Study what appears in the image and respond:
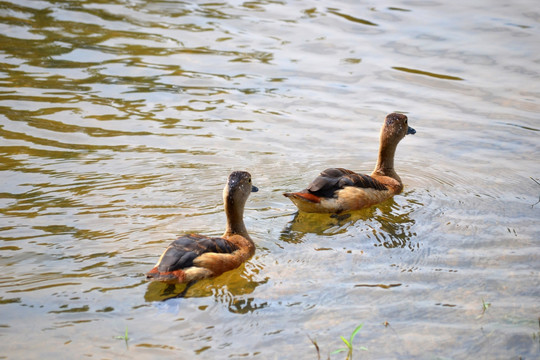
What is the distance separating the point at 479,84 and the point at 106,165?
6.84 meters

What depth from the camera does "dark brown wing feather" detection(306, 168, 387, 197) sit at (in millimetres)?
8453

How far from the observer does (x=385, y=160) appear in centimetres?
962

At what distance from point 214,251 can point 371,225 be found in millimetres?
2161

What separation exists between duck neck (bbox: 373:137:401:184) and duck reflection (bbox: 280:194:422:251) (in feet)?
2.24

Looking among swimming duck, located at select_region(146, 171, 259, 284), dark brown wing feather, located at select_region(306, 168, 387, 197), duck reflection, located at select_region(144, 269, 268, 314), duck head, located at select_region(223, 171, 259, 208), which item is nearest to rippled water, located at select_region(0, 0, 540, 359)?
duck reflection, located at select_region(144, 269, 268, 314)

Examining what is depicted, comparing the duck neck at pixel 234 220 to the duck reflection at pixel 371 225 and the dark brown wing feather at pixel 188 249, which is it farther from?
the duck reflection at pixel 371 225

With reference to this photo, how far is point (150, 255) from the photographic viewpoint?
23.8 feet

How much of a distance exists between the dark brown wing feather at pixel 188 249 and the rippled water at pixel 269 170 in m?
0.25

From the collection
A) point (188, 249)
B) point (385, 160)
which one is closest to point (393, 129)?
point (385, 160)

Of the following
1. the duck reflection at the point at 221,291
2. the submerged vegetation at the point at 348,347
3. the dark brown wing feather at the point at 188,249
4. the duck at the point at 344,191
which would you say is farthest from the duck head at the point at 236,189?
the submerged vegetation at the point at 348,347

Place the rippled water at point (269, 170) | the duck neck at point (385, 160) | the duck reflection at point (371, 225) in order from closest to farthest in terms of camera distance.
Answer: the rippled water at point (269, 170)
the duck reflection at point (371, 225)
the duck neck at point (385, 160)

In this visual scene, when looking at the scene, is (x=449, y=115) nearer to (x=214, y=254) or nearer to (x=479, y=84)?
(x=479, y=84)

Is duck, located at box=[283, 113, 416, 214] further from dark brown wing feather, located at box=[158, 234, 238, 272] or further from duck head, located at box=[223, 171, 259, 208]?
dark brown wing feather, located at box=[158, 234, 238, 272]

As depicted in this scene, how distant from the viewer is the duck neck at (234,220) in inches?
→ 299
